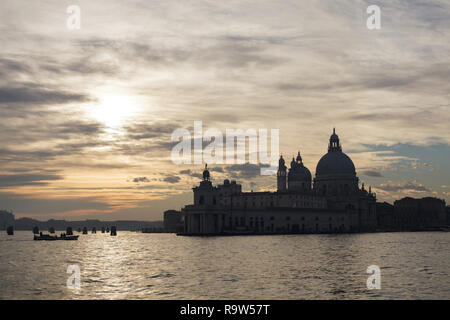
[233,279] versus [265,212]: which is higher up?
[265,212]

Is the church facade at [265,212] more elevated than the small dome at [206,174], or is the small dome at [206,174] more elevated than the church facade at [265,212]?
the small dome at [206,174]

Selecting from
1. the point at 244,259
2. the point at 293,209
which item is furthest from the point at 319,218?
the point at 244,259

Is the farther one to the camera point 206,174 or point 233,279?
point 206,174

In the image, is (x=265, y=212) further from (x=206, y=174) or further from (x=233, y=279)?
(x=233, y=279)

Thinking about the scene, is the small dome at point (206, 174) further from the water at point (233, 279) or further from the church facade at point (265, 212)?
the water at point (233, 279)

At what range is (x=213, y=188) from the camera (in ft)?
492

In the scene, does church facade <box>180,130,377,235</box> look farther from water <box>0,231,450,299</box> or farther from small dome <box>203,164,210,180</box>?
water <box>0,231,450,299</box>

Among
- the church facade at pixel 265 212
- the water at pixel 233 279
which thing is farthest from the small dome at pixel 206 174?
the water at pixel 233 279

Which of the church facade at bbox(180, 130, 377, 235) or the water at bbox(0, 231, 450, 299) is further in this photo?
the church facade at bbox(180, 130, 377, 235)

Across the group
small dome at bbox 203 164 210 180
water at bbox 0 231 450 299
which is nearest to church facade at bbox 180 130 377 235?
small dome at bbox 203 164 210 180

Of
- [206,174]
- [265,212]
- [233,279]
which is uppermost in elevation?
[206,174]

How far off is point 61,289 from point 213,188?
110821 millimetres

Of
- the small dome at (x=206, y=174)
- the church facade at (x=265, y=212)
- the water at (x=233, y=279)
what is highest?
the small dome at (x=206, y=174)

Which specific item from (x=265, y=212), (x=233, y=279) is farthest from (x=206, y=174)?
(x=233, y=279)
